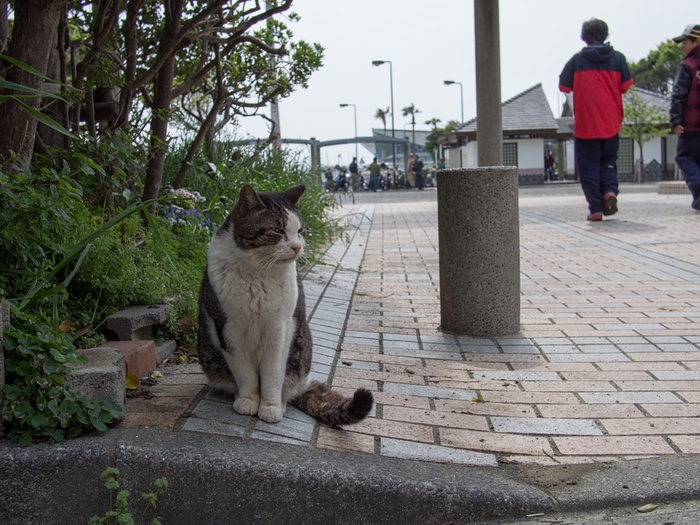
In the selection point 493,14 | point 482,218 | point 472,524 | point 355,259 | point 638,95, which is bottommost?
point 472,524

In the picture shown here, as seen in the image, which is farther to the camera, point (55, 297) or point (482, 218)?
point (482, 218)

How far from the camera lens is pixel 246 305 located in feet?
9.06

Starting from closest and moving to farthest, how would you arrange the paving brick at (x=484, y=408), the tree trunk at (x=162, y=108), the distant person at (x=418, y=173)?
the paving brick at (x=484, y=408), the tree trunk at (x=162, y=108), the distant person at (x=418, y=173)

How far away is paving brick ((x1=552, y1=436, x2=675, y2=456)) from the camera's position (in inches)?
108

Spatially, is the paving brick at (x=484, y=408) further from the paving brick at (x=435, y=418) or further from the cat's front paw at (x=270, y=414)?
the cat's front paw at (x=270, y=414)

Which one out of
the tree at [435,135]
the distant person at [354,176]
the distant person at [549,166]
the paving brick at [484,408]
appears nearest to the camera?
the paving brick at [484,408]

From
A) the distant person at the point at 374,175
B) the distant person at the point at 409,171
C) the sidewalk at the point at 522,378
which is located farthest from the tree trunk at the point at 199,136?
the distant person at the point at 409,171

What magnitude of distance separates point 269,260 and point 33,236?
43.4 inches

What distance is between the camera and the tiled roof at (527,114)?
37938 millimetres

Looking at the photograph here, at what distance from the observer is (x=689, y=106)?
10.0 meters

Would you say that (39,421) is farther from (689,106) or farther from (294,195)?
(689,106)

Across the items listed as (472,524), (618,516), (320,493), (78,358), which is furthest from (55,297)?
(618,516)

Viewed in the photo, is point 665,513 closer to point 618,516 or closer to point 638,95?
point 618,516

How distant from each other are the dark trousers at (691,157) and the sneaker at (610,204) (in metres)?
1.23
